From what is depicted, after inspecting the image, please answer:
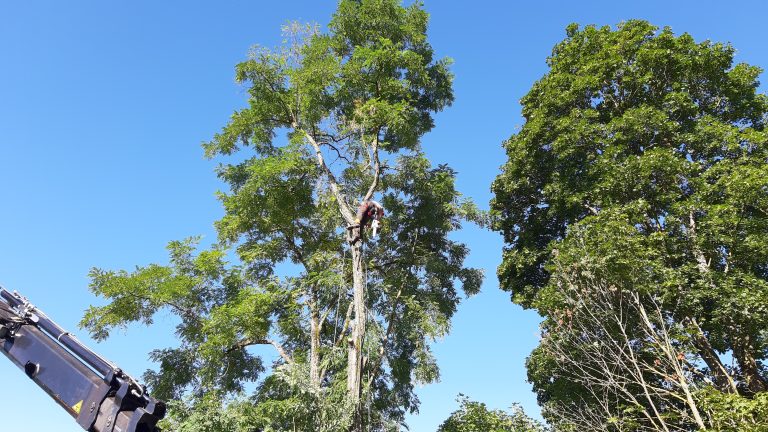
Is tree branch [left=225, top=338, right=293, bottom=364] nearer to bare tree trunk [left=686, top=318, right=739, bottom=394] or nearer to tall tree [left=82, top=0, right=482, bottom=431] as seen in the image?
tall tree [left=82, top=0, right=482, bottom=431]

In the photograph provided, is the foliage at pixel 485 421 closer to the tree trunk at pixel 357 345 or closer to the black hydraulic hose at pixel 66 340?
the tree trunk at pixel 357 345

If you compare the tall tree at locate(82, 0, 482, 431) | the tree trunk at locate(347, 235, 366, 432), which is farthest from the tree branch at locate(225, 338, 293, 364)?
the tree trunk at locate(347, 235, 366, 432)

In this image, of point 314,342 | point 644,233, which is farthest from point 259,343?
point 644,233

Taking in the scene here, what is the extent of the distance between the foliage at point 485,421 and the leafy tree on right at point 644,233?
78 centimetres

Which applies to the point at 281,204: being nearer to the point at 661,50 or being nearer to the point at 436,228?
the point at 436,228

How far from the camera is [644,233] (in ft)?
34.3

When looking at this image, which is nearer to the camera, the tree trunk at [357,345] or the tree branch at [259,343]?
the tree trunk at [357,345]

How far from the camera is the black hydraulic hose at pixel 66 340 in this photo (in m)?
4.60

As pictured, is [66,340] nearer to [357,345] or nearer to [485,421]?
[357,345]

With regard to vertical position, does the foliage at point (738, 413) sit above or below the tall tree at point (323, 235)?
below

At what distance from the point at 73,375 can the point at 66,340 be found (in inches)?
15.9

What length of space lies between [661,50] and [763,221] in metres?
4.86

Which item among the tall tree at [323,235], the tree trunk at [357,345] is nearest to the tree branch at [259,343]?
the tall tree at [323,235]

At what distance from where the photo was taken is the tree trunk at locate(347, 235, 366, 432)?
7.94 m
